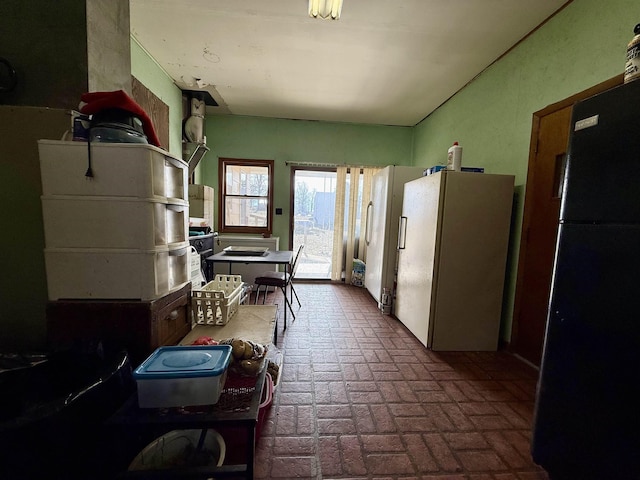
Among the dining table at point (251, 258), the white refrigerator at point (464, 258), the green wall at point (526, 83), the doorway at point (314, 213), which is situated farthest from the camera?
the doorway at point (314, 213)

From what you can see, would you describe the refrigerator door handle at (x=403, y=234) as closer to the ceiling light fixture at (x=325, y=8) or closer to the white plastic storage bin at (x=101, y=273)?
the ceiling light fixture at (x=325, y=8)

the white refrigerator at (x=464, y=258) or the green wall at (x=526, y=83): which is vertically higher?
the green wall at (x=526, y=83)

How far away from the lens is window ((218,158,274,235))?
181 inches

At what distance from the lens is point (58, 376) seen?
1070mm

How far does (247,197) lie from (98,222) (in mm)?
3680

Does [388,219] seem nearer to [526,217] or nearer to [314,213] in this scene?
[526,217]

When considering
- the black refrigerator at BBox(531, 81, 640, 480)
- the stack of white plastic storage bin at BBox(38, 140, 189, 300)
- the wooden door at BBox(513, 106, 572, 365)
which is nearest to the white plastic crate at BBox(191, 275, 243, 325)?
the stack of white plastic storage bin at BBox(38, 140, 189, 300)

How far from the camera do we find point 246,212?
4691mm

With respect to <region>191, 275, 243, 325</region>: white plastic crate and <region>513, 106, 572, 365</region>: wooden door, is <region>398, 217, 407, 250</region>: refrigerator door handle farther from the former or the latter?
<region>191, 275, 243, 325</region>: white plastic crate

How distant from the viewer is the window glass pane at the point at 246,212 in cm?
465

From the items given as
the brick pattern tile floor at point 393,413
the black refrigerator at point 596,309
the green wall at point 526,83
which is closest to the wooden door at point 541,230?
the green wall at point 526,83

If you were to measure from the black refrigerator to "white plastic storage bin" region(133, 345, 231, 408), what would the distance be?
4.36 feet

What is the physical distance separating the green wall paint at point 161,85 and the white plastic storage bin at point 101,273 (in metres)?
2.43

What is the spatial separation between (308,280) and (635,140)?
14.2 ft
